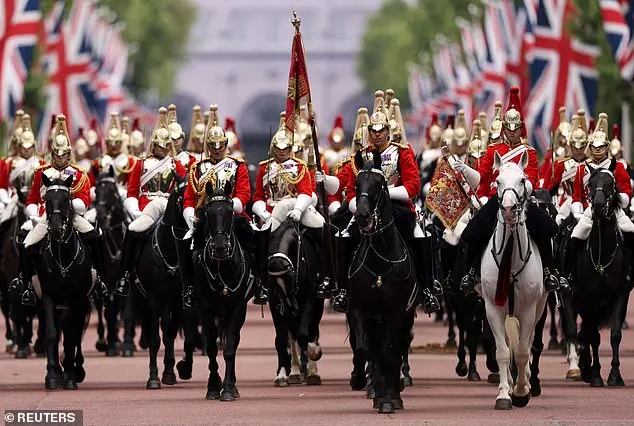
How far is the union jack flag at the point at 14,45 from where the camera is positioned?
154ft

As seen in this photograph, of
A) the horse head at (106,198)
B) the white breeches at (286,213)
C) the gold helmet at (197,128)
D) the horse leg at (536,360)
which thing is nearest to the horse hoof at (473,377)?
the horse leg at (536,360)

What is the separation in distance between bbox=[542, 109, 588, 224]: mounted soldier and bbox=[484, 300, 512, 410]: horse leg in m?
4.74

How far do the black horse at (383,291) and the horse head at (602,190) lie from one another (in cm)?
318

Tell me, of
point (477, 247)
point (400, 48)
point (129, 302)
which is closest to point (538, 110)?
point (129, 302)

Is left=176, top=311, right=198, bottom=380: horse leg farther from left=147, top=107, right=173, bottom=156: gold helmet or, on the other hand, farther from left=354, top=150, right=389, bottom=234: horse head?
left=354, top=150, right=389, bottom=234: horse head

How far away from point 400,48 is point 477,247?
348 ft

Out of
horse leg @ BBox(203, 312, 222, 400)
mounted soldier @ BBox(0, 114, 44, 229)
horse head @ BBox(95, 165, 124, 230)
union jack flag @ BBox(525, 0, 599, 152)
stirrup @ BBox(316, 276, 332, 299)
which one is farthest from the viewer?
union jack flag @ BBox(525, 0, 599, 152)

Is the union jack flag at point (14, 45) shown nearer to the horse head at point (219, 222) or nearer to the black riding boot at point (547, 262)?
the horse head at point (219, 222)

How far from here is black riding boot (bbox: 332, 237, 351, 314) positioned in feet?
72.4

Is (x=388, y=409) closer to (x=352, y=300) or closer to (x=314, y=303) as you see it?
(x=352, y=300)

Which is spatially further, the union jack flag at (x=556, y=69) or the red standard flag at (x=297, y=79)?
the union jack flag at (x=556, y=69)

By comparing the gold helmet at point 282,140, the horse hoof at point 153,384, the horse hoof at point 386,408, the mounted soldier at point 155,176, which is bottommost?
the horse hoof at point 386,408

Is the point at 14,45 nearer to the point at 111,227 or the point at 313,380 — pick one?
the point at 111,227

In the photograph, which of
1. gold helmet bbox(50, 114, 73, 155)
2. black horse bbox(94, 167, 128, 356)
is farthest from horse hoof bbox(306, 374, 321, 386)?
black horse bbox(94, 167, 128, 356)
